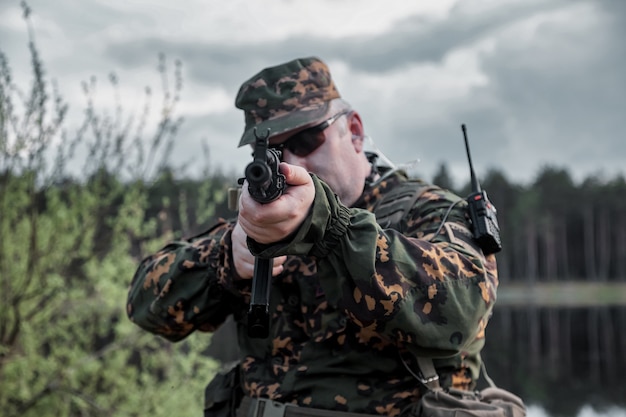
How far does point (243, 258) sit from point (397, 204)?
2.28ft

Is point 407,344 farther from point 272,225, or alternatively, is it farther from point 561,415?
point 561,415

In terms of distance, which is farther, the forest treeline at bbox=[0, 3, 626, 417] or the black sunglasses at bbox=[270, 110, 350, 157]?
the forest treeline at bbox=[0, 3, 626, 417]

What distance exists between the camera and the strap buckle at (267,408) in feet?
9.22

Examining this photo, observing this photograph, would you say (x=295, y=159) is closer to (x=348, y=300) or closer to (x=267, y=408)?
(x=348, y=300)

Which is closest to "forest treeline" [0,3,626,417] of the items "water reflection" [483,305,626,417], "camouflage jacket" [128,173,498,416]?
"camouflage jacket" [128,173,498,416]

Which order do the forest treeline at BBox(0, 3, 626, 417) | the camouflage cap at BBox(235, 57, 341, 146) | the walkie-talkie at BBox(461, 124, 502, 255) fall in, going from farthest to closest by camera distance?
the forest treeline at BBox(0, 3, 626, 417) → the camouflage cap at BBox(235, 57, 341, 146) → the walkie-talkie at BBox(461, 124, 502, 255)

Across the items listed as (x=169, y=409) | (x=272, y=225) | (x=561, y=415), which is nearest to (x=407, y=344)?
(x=272, y=225)

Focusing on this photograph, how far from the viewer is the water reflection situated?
16.3 m

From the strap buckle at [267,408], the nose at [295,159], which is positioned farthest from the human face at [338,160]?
the strap buckle at [267,408]

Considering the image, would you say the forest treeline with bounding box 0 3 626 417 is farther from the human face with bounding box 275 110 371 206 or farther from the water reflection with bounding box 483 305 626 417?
the water reflection with bounding box 483 305 626 417

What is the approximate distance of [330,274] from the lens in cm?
222

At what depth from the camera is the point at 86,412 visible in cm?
612

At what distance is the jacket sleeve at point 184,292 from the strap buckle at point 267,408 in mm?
458

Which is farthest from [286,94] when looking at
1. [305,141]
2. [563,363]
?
[563,363]
